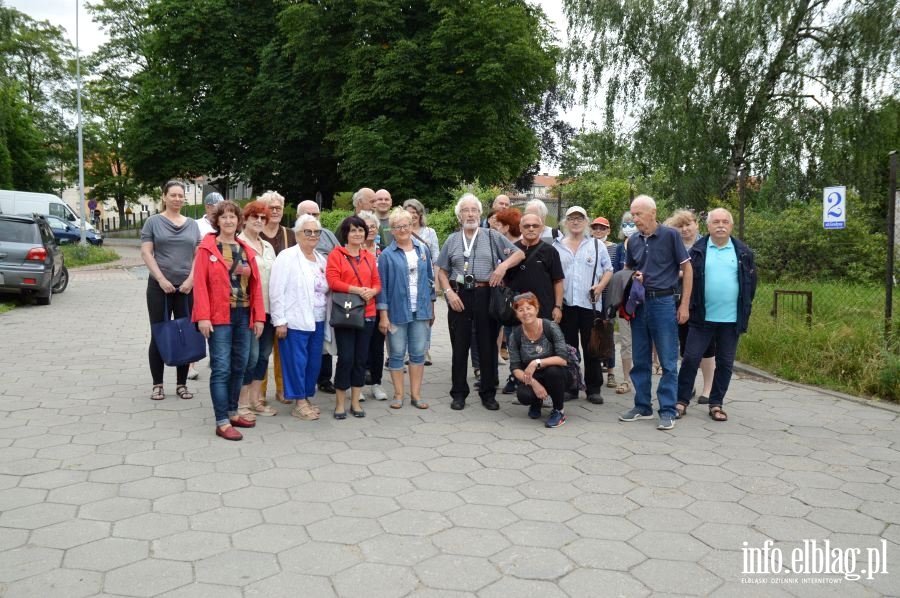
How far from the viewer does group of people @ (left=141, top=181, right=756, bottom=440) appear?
5.56m

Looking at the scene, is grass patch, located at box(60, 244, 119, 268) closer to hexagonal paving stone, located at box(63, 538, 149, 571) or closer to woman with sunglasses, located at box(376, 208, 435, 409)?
woman with sunglasses, located at box(376, 208, 435, 409)

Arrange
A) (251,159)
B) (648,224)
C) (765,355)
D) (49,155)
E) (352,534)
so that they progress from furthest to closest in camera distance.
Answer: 1. (49,155)
2. (251,159)
3. (765,355)
4. (648,224)
5. (352,534)

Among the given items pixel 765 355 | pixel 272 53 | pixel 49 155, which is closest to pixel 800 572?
pixel 765 355

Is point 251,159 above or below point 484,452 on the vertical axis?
above

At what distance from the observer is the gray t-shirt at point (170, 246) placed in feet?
21.0

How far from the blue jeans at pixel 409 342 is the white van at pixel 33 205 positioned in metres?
24.5

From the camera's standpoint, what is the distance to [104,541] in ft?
12.0

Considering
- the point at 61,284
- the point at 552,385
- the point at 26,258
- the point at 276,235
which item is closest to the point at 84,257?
the point at 61,284

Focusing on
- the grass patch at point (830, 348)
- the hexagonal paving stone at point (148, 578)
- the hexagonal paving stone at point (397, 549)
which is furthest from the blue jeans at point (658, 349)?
the hexagonal paving stone at point (148, 578)

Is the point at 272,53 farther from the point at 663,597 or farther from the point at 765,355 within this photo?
the point at 663,597

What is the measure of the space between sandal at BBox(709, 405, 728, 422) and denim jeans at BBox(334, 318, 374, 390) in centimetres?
309

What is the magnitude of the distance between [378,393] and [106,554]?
11.5ft

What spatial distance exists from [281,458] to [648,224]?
11.5 feet

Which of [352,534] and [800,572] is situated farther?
[352,534]
